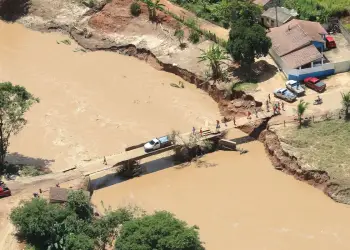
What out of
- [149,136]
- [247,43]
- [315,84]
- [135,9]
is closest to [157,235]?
[149,136]

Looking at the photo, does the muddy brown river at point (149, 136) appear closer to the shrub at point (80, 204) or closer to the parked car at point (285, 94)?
the shrub at point (80, 204)

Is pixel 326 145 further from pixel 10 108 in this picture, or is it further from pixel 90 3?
pixel 90 3

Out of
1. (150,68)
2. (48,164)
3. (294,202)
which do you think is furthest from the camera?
(150,68)

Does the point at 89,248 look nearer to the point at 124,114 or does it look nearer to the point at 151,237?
the point at 151,237

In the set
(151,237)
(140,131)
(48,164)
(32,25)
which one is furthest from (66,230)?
(32,25)

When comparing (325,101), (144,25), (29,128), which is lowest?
(325,101)

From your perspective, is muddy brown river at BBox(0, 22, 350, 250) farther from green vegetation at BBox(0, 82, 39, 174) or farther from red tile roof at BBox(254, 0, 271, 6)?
red tile roof at BBox(254, 0, 271, 6)
